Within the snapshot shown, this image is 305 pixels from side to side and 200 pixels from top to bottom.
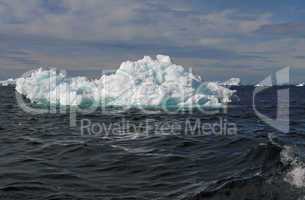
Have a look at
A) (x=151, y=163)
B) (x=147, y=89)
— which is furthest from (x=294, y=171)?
(x=147, y=89)

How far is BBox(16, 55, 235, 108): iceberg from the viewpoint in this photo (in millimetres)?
25828

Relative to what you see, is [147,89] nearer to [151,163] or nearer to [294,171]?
[151,163]

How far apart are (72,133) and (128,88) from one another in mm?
10820

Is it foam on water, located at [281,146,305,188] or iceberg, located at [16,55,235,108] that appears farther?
iceberg, located at [16,55,235,108]

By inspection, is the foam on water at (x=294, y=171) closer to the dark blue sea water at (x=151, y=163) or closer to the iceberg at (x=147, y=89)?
the dark blue sea water at (x=151, y=163)

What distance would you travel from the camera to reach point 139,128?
56.3 feet

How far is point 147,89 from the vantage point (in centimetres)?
2583

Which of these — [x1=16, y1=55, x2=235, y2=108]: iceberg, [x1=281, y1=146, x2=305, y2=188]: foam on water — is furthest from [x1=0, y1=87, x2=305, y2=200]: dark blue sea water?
[x1=16, y1=55, x2=235, y2=108]: iceberg

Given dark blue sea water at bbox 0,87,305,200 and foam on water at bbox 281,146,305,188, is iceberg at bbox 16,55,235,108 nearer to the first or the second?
dark blue sea water at bbox 0,87,305,200

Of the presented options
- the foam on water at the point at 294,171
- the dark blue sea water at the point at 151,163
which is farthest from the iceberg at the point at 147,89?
the foam on water at the point at 294,171

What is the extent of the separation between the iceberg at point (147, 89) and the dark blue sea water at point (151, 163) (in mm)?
8461

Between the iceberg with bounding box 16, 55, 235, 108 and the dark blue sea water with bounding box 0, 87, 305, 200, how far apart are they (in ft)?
27.8

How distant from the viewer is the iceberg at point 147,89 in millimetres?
25828

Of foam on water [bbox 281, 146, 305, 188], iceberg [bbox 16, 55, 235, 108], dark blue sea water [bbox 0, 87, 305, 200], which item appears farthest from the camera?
iceberg [bbox 16, 55, 235, 108]
